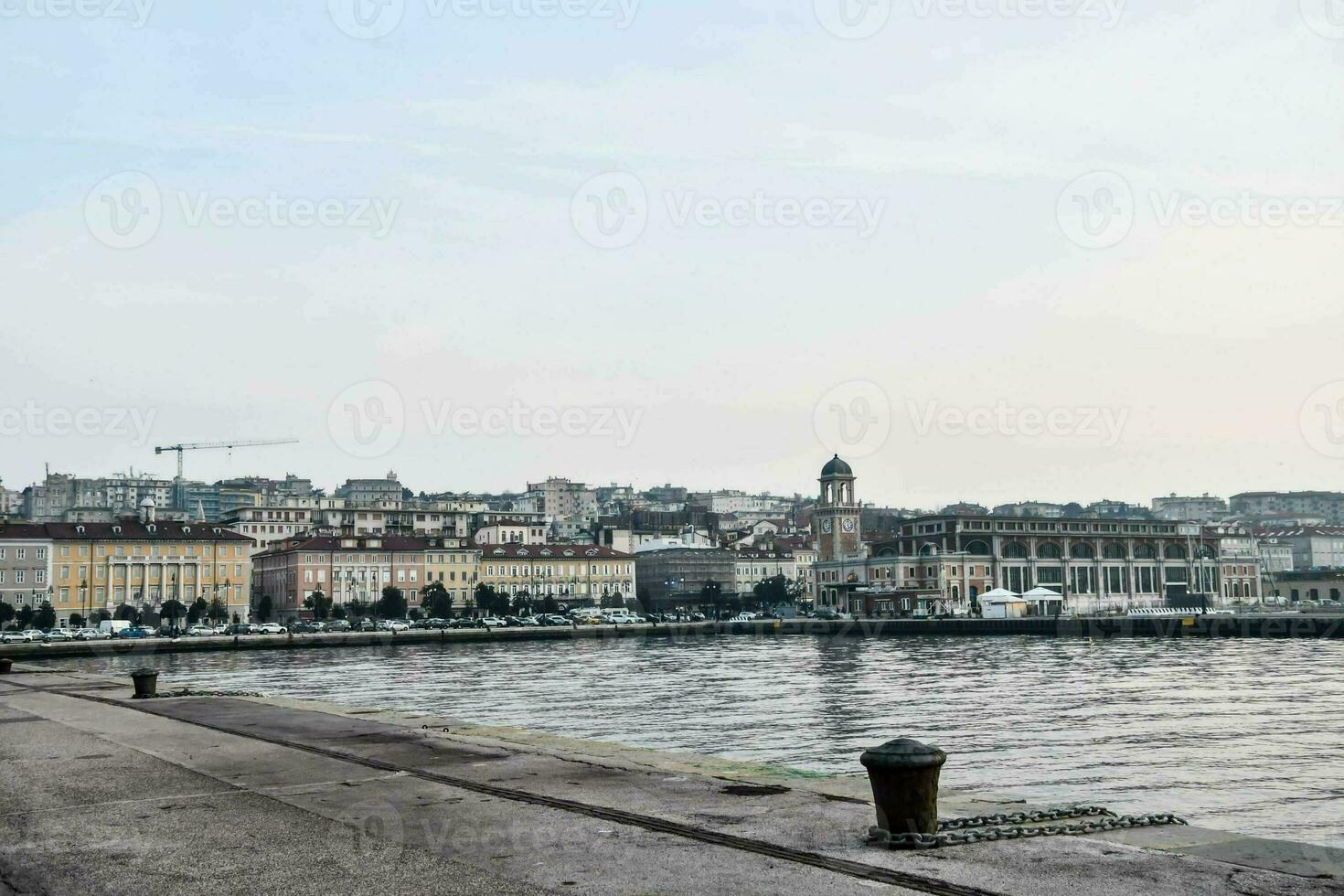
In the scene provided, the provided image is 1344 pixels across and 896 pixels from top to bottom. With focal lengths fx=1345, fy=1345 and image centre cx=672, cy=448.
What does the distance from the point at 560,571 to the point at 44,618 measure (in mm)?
64009

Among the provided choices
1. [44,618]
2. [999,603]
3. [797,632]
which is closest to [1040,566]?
[999,603]

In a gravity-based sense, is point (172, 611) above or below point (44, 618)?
above

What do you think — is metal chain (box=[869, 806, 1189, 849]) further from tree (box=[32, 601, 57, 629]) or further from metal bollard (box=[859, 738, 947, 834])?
tree (box=[32, 601, 57, 629])

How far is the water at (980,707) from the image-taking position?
70.8ft

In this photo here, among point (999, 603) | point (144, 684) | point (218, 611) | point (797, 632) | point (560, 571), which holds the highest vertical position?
point (560, 571)

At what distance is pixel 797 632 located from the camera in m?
134

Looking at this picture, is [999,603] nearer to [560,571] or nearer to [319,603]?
[560,571]

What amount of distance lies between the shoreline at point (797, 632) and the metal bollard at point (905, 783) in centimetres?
8876

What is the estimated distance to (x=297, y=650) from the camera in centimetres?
10000

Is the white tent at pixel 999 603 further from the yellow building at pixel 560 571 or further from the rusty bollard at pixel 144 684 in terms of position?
the rusty bollard at pixel 144 684

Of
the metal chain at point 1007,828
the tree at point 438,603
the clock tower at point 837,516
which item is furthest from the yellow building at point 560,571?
the metal chain at point 1007,828

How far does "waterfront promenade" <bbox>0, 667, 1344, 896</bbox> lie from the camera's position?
9602 millimetres

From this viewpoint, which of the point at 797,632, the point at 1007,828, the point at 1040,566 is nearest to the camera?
the point at 1007,828

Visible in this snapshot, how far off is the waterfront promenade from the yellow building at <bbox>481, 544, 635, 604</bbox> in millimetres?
144960
